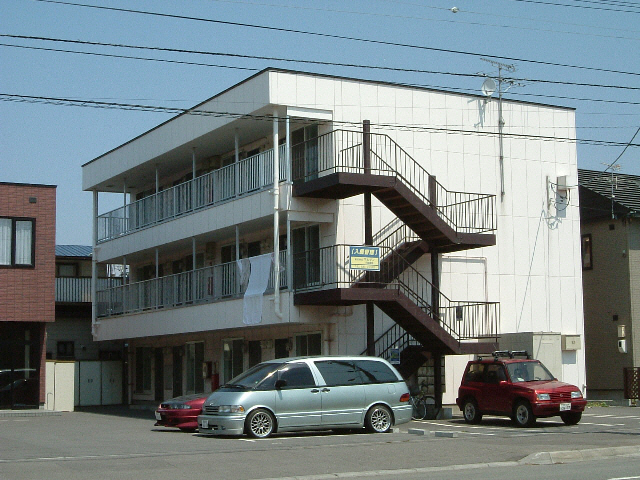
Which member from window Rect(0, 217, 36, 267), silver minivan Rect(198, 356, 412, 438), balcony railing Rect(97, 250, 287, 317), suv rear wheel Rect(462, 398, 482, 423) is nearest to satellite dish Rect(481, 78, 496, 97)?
balcony railing Rect(97, 250, 287, 317)

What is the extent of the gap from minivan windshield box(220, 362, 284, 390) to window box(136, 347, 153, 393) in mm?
18970

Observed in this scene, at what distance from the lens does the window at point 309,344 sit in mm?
26292

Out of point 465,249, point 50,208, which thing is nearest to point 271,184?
point 465,249

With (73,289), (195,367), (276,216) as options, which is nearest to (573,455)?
(276,216)

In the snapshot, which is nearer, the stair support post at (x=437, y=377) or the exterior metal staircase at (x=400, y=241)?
the exterior metal staircase at (x=400, y=241)

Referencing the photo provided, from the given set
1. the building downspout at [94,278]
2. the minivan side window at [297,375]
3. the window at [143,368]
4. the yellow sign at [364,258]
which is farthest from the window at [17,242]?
the minivan side window at [297,375]

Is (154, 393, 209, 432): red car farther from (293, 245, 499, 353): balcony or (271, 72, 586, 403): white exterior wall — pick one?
(271, 72, 586, 403): white exterior wall

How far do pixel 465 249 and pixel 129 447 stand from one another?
41.0 ft

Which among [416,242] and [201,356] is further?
[201,356]

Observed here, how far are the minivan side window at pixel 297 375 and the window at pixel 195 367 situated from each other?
46.7ft

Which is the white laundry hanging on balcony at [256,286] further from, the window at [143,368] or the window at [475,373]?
the window at [143,368]

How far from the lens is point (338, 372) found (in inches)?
779

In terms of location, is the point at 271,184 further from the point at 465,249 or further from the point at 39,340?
the point at 39,340

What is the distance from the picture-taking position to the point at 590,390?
3406 centimetres
